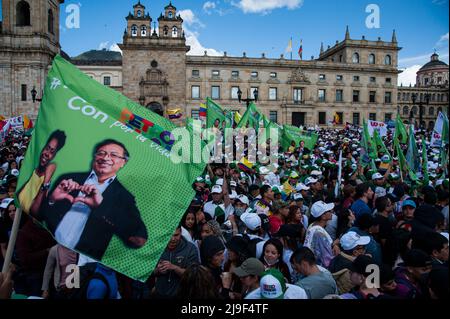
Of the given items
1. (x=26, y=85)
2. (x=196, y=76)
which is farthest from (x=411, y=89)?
(x=26, y=85)

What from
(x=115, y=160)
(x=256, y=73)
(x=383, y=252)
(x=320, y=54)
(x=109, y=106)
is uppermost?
(x=320, y=54)

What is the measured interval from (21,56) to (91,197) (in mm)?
45458

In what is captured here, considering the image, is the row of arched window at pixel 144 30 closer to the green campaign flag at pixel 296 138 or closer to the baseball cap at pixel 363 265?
the green campaign flag at pixel 296 138

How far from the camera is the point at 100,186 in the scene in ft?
9.92

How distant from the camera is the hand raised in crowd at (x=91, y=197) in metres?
2.96

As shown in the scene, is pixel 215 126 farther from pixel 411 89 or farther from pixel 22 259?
pixel 411 89

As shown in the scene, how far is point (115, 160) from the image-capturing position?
3145 millimetres

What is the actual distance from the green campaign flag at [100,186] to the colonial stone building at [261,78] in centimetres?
4320

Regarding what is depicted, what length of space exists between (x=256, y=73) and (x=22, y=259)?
48.8m

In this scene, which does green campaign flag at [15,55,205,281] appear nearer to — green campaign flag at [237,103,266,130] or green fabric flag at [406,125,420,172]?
green fabric flag at [406,125,420,172]

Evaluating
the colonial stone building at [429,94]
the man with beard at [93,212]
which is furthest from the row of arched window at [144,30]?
the man with beard at [93,212]

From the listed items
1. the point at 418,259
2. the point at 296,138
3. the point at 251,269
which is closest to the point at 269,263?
the point at 251,269

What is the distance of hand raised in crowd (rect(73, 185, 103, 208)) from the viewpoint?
9.72ft

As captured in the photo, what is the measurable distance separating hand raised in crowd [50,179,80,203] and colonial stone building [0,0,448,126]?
43518mm
